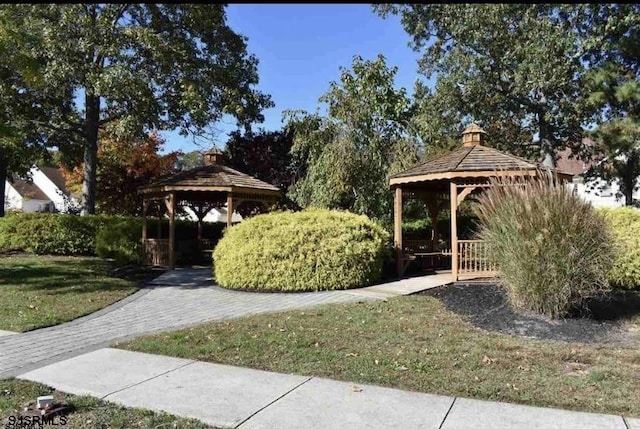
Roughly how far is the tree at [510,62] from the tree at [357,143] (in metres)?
2.30

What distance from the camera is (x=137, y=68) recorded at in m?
17.1

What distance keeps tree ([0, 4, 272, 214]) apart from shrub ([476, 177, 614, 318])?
35.2ft

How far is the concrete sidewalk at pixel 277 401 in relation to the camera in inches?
153

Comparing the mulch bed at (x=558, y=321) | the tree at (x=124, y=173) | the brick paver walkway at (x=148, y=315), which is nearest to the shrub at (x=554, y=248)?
the mulch bed at (x=558, y=321)

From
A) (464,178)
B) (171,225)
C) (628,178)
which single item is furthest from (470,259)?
(628,178)

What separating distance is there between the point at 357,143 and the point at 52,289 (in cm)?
1099

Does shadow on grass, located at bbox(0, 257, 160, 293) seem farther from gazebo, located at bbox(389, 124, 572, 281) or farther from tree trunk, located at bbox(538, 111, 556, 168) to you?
tree trunk, located at bbox(538, 111, 556, 168)

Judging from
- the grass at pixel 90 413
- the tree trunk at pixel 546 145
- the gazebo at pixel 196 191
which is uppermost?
the tree trunk at pixel 546 145

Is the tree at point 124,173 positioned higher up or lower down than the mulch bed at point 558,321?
higher up

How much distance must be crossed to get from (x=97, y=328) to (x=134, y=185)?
1717 centimetres

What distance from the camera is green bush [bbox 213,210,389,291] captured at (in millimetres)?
11242

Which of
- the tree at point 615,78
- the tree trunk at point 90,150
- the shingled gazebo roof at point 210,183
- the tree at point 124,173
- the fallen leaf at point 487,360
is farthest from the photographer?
the tree at point 124,173

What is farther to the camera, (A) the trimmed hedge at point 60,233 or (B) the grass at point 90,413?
(A) the trimmed hedge at point 60,233

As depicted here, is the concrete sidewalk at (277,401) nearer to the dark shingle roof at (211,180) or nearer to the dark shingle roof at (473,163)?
the dark shingle roof at (473,163)
